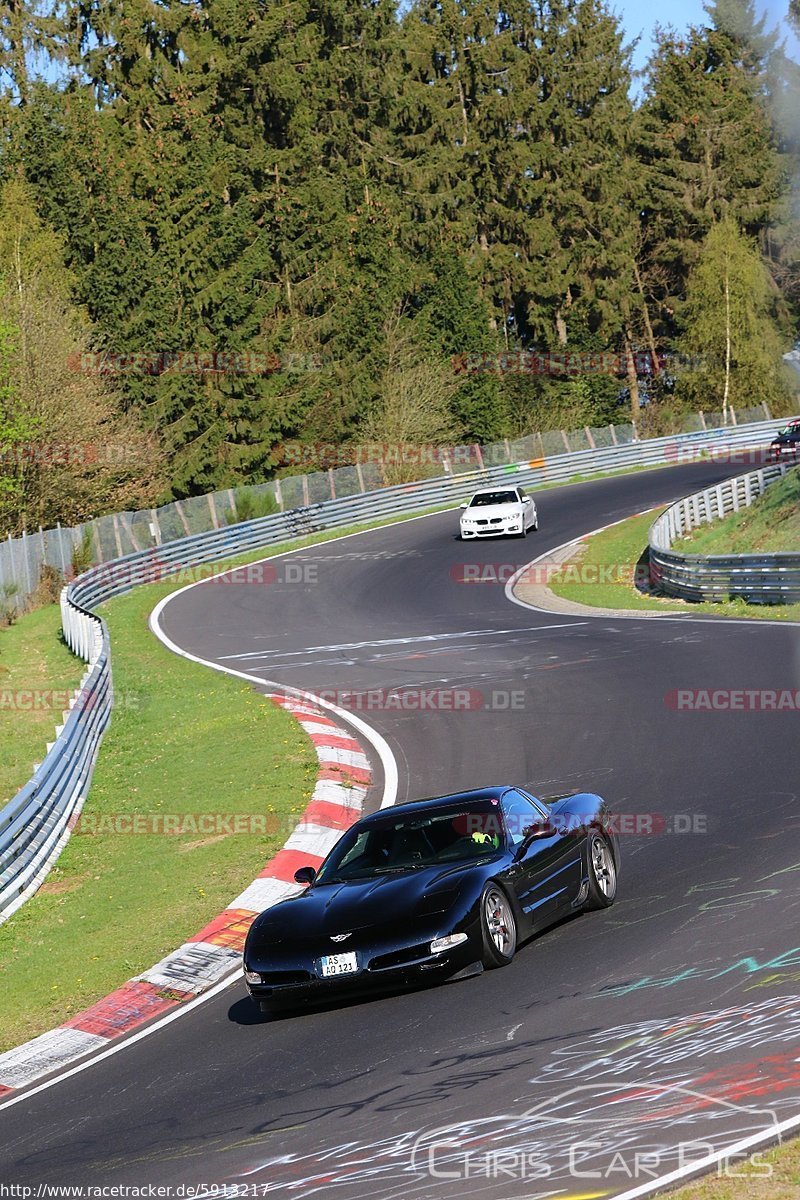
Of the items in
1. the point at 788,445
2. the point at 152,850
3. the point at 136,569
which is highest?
the point at 788,445

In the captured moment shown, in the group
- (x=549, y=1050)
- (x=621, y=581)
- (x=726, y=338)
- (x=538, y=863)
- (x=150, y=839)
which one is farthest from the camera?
(x=726, y=338)

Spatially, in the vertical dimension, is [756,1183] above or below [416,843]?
below

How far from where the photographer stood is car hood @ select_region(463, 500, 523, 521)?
145 feet

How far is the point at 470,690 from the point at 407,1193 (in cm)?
1607

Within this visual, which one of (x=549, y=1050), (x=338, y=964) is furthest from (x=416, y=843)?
(x=549, y=1050)

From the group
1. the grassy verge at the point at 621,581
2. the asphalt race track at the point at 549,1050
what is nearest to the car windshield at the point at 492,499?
the grassy verge at the point at 621,581

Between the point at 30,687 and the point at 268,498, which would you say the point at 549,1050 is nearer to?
the point at 30,687

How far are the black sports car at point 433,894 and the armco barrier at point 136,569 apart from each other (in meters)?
4.28

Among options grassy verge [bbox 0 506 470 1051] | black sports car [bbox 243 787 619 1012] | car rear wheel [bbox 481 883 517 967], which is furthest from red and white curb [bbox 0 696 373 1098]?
car rear wheel [bbox 481 883 517 967]

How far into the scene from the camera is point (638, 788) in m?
14.5

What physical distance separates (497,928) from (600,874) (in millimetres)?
1566

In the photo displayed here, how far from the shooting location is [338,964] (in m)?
9.33

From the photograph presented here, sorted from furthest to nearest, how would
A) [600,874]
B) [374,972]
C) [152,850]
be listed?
[152,850] < [600,874] < [374,972]

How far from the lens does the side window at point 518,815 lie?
10.5 m
